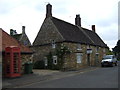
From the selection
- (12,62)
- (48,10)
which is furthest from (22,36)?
(12,62)

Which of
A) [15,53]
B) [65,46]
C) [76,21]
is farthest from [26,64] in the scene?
[76,21]

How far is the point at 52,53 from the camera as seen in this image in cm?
3044

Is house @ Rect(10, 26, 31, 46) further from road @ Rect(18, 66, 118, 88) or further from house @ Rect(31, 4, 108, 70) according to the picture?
road @ Rect(18, 66, 118, 88)

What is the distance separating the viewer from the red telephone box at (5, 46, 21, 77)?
672 inches

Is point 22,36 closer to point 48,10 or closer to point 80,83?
point 48,10

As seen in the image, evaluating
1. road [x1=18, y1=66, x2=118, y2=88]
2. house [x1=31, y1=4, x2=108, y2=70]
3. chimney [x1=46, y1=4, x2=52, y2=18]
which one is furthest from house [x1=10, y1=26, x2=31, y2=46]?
road [x1=18, y1=66, x2=118, y2=88]

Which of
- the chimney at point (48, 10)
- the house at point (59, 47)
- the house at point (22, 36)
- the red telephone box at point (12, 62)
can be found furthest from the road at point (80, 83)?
the house at point (22, 36)

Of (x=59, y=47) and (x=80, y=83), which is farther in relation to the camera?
(x=59, y=47)

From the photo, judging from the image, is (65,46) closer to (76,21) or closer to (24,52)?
(24,52)

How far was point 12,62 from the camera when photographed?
674 inches

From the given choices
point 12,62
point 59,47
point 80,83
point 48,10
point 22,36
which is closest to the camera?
point 80,83

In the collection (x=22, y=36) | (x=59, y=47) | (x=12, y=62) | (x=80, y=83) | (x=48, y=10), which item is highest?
(x=48, y=10)

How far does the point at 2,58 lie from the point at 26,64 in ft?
10.0

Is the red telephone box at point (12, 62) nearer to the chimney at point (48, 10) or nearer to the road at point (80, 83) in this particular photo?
the road at point (80, 83)
